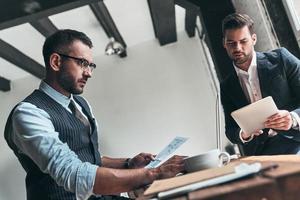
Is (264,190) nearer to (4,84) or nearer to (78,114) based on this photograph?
(78,114)

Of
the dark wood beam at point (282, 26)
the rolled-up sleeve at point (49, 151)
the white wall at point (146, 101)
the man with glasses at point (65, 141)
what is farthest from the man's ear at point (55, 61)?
the white wall at point (146, 101)

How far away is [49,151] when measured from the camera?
1.11 meters

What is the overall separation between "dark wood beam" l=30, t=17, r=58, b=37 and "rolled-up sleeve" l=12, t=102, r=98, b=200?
3.04m

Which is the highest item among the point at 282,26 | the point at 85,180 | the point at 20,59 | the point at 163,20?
the point at 20,59

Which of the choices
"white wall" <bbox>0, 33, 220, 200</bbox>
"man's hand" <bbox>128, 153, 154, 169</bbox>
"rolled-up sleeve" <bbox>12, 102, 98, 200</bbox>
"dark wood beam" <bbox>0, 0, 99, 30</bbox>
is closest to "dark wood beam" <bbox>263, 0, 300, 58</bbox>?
"man's hand" <bbox>128, 153, 154, 169</bbox>

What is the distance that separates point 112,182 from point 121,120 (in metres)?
4.46

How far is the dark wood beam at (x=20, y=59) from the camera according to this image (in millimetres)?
4352

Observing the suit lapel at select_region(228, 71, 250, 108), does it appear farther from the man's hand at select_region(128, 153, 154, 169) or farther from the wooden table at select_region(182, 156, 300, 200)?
the wooden table at select_region(182, 156, 300, 200)

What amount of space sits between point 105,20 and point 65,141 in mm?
3395

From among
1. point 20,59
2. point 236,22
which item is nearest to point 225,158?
point 236,22

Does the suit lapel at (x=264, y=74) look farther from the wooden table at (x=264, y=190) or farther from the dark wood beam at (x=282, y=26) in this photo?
the wooden table at (x=264, y=190)

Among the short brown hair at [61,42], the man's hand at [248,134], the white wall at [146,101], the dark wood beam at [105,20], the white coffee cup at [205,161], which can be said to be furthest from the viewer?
the white wall at [146,101]

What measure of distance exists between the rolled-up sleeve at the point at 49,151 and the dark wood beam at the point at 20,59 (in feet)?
11.1

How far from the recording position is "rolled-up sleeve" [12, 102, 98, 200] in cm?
107
